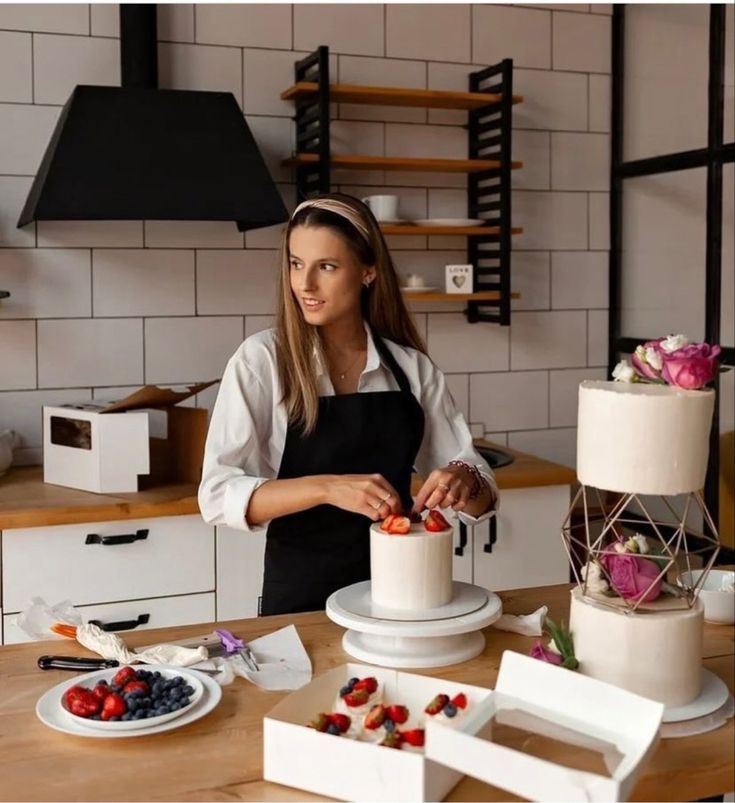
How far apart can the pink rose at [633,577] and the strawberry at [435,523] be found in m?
0.27

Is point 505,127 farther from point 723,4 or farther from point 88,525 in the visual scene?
point 88,525

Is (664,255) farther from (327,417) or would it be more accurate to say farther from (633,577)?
(633,577)

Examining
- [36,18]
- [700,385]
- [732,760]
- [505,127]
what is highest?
[36,18]

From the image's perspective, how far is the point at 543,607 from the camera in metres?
1.78

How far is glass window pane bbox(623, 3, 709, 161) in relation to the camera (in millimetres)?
3438

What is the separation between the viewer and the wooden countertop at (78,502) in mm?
2691

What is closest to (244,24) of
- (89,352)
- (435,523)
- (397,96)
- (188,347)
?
(397,96)

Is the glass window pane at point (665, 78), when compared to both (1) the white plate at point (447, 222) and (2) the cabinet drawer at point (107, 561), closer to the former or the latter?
(1) the white plate at point (447, 222)

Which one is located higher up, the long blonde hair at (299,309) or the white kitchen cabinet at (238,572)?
the long blonde hair at (299,309)

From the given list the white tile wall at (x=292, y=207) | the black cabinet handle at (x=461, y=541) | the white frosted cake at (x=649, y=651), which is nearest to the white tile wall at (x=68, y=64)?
the white tile wall at (x=292, y=207)

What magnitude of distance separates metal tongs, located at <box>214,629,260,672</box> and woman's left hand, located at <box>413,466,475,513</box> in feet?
1.19

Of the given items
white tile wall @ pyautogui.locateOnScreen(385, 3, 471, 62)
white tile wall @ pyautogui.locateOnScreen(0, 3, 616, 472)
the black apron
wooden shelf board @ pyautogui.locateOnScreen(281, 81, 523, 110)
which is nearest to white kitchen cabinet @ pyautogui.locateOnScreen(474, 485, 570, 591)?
white tile wall @ pyautogui.locateOnScreen(0, 3, 616, 472)

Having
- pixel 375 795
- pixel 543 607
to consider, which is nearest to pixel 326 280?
pixel 543 607

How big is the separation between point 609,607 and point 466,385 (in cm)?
232
